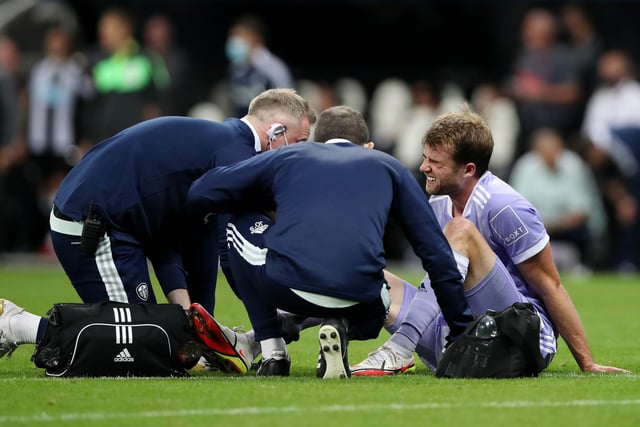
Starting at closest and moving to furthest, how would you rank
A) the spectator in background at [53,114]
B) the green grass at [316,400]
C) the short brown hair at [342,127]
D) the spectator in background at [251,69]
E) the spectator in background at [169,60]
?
the green grass at [316,400] → the short brown hair at [342,127] → the spectator in background at [251,69] → the spectator in background at [53,114] → the spectator in background at [169,60]

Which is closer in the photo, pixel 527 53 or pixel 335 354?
pixel 335 354

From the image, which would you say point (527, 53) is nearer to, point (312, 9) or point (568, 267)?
point (568, 267)

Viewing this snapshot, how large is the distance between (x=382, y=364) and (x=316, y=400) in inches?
45.1

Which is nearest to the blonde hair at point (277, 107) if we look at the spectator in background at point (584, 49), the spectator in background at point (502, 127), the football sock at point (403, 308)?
the football sock at point (403, 308)

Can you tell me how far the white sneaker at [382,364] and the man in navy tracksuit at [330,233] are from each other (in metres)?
0.23

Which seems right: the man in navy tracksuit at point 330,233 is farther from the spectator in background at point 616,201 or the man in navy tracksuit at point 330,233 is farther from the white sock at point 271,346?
the spectator in background at point 616,201

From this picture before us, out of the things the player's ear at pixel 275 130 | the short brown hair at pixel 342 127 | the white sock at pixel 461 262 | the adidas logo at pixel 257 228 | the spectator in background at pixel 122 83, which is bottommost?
the spectator in background at pixel 122 83

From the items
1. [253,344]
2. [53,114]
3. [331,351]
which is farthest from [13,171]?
[331,351]

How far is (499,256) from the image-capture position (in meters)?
7.34

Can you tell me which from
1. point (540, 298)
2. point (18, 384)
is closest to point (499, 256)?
point (540, 298)

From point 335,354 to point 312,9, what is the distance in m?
14.7

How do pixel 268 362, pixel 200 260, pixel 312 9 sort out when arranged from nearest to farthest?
pixel 268 362, pixel 200 260, pixel 312 9

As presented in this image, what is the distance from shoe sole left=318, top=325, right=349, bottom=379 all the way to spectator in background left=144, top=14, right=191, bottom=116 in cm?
Answer: 1115

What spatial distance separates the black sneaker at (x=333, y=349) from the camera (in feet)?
21.6
